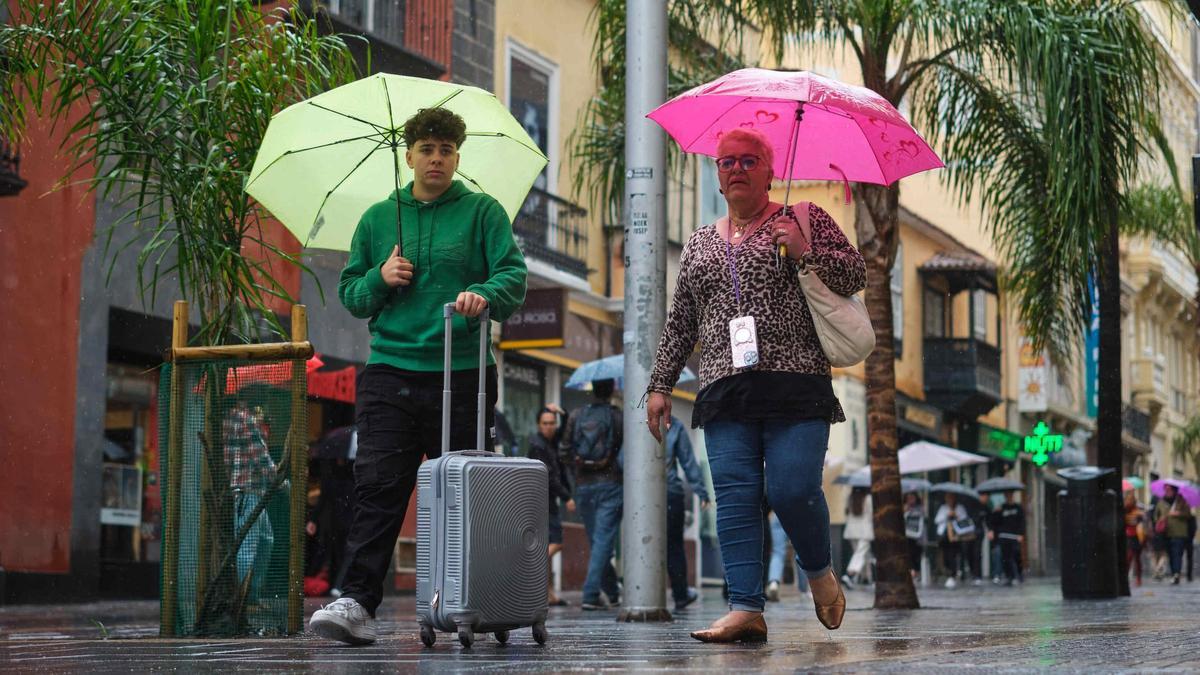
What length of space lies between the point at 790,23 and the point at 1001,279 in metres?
3.92

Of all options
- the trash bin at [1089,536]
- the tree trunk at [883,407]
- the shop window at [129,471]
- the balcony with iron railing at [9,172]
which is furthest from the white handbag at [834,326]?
the trash bin at [1089,536]

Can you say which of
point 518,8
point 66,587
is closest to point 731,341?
point 66,587

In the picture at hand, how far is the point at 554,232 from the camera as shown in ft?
79.4

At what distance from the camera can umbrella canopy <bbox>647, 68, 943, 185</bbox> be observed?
25.1ft

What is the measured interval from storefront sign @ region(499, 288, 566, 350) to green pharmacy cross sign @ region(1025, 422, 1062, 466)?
42.2 ft

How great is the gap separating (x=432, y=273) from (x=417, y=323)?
0.19 m

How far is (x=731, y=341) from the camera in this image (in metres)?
6.60

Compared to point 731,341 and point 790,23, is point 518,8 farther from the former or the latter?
point 731,341

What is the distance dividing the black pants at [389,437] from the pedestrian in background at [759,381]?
672mm

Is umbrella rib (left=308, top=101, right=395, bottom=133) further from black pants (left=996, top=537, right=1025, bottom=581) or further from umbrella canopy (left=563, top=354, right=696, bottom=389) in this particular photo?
black pants (left=996, top=537, right=1025, bottom=581)

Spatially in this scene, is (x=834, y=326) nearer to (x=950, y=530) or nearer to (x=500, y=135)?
(x=500, y=135)

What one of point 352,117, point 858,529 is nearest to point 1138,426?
point 858,529

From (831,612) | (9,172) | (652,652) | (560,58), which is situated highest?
(560,58)

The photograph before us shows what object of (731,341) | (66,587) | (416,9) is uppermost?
(416,9)
